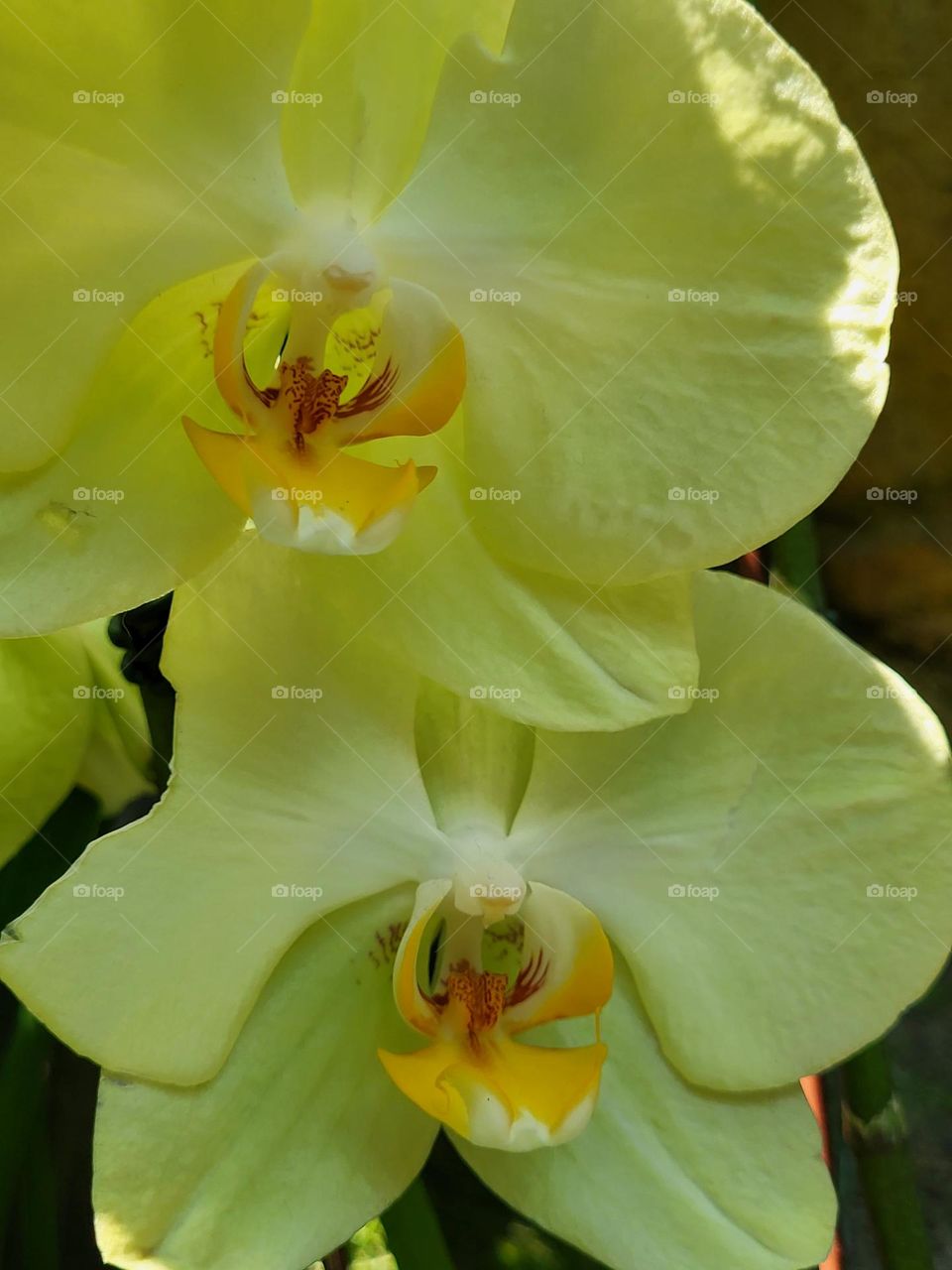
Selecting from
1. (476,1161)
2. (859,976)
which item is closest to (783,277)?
(859,976)

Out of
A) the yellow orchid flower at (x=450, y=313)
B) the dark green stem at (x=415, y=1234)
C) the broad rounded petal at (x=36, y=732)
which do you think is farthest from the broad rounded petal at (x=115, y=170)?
the dark green stem at (x=415, y=1234)

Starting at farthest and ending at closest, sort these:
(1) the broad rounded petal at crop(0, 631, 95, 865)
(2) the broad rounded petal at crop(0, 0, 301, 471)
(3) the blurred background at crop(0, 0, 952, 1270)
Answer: (3) the blurred background at crop(0, 0, 952, 1270), (1) the broad rounded petal at crop(0, 631, 95, 865), (2) the broad rounded petal at crop(0, 0, 301, 471)

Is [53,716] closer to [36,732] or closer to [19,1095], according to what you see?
[36,732]

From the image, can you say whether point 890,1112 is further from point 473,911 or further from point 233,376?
point 233,376

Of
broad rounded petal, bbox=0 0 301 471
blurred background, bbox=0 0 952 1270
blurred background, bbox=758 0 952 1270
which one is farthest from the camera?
blurred background, bbox=758 0 952 1270

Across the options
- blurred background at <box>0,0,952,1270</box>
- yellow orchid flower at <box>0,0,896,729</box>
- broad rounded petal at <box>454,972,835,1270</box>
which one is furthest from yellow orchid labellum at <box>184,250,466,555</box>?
broad rounded petal at <box>454,972,835,1270</box>

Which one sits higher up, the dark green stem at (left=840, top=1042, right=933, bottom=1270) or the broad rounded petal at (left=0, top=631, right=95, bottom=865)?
the broad rounded petal at (left=0, top=631, right=95, bottom=865)

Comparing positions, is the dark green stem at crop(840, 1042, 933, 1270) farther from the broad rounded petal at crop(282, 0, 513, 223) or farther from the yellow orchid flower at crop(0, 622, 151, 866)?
the broad rounded petal at crop(282, 0, 513, 223)
